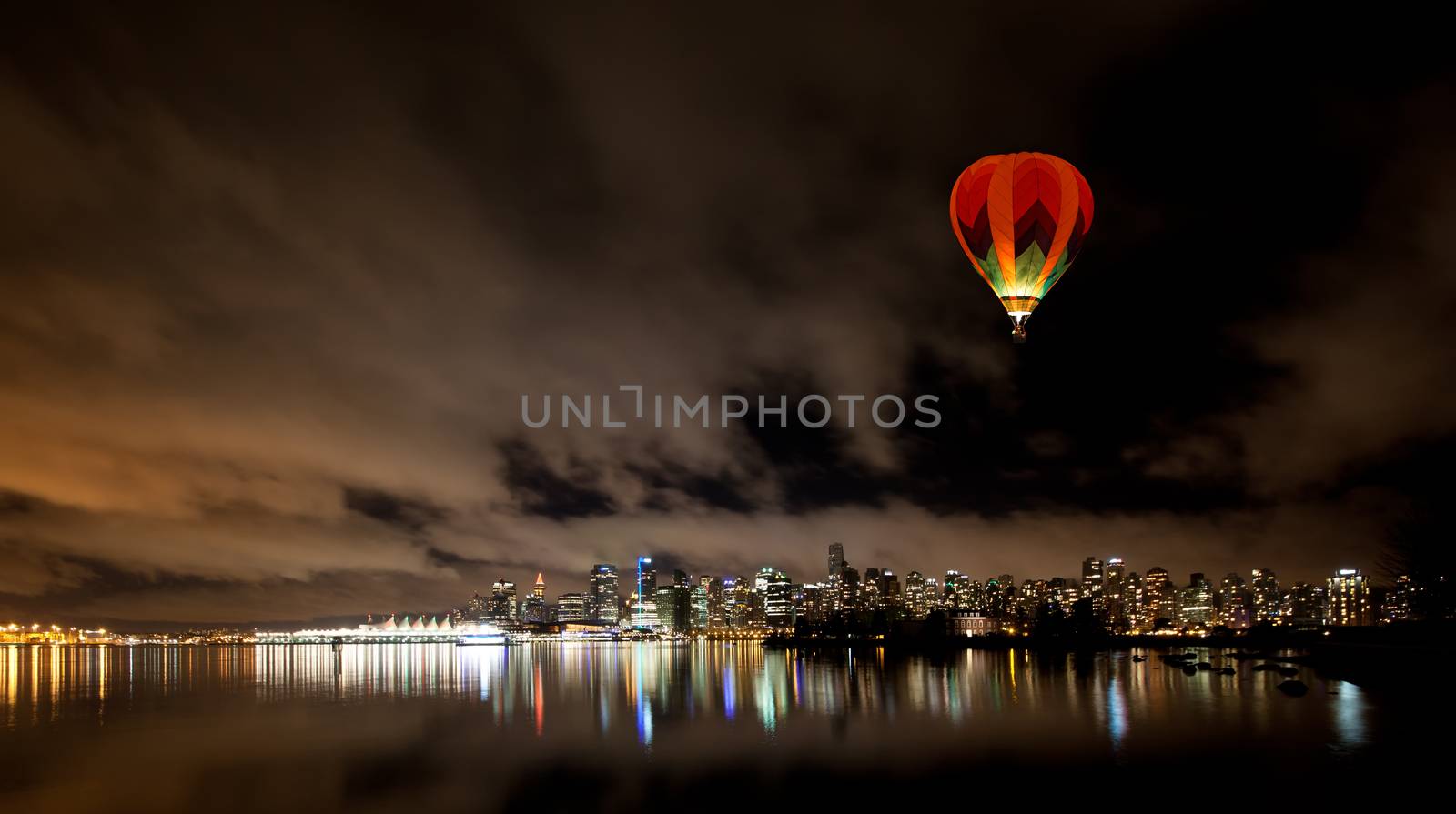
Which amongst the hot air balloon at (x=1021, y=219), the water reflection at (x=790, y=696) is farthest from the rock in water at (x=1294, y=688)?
the hot air balloon at (x=1021, y=219)

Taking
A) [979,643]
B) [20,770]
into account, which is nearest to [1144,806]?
[20,770]

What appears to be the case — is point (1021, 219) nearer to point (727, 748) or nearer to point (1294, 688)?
point (727, 748)

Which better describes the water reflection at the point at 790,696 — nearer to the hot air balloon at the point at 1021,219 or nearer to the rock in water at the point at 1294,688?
the rock in water at the point at 1294,688

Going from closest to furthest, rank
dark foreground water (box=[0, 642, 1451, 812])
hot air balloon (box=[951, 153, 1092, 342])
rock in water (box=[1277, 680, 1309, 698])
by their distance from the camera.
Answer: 1. dark foreground water (box=[0, 642, 1451, 812])
2. hot air balloon (box=[951, 153, 1092, 342])
3. rock in water (box=[1277, 680, 1309, 698])

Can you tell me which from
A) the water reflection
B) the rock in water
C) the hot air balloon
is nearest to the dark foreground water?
the water reflection

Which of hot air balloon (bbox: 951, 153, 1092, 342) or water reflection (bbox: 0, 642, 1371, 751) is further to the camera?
water reflection (bbox: 0, 642, 1371, 751)

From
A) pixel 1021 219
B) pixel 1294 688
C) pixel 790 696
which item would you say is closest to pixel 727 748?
pixel 790 696

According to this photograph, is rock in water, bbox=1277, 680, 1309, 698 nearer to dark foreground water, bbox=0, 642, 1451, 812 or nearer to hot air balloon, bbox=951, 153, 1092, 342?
dark foreground water, bbox=0, 642, 1451, 812

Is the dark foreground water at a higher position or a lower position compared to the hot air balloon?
lower
